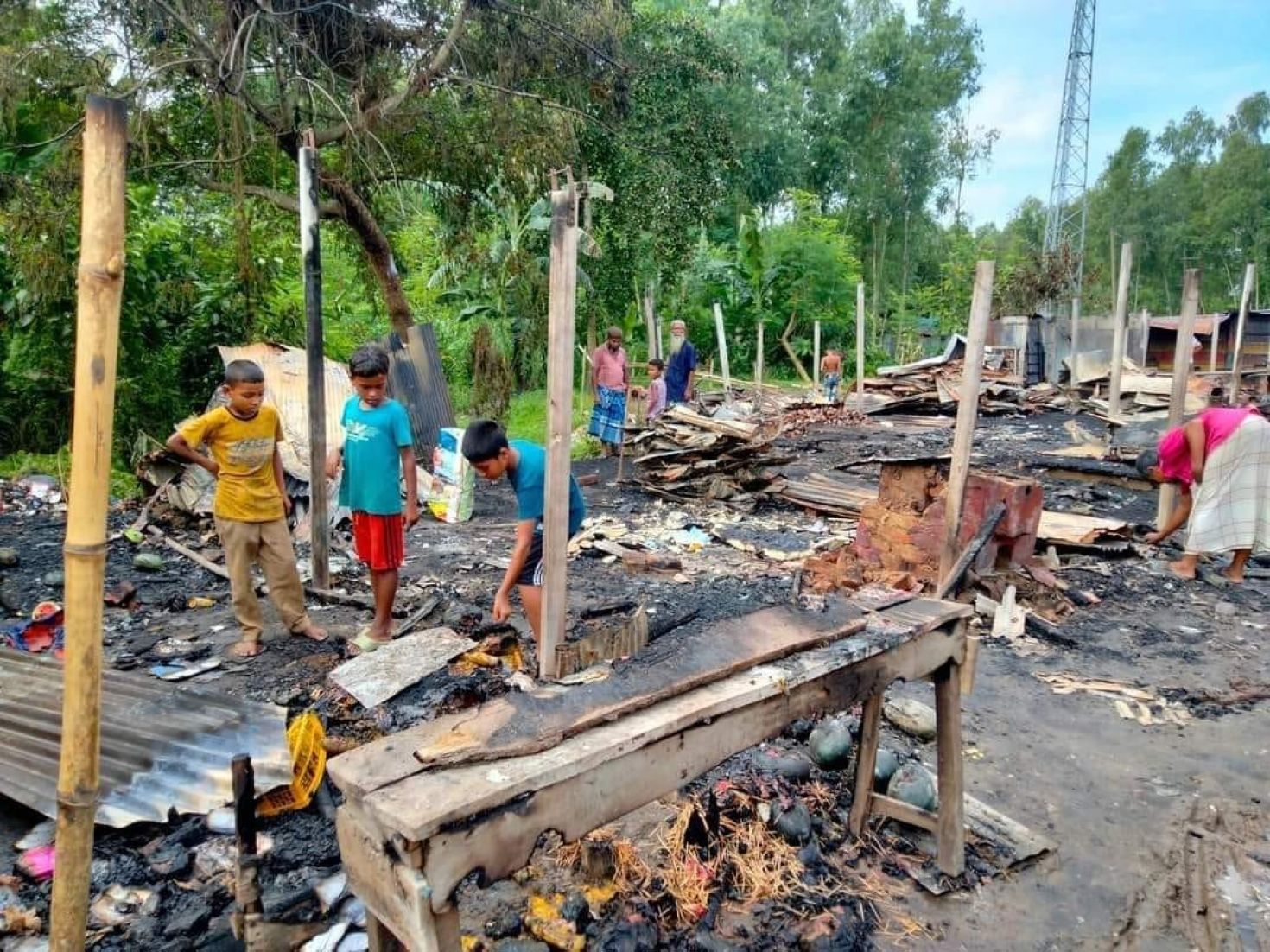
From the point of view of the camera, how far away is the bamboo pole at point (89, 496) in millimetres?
1619

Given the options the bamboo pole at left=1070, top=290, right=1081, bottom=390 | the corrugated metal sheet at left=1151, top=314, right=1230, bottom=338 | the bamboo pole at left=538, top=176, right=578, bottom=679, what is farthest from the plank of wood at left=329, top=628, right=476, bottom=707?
the corrugated metal sheet at left=1151, top=314, right=1230, bottom=338

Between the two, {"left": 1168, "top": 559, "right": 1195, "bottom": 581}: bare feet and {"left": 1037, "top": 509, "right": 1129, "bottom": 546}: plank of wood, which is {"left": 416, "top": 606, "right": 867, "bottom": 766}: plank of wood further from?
{"left": 1168, "top": 559, "right": 1195, "bottom": 581}: bare feet

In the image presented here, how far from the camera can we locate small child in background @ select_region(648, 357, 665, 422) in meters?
11.9

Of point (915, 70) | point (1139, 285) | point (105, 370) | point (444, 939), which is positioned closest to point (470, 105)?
point (105, 370)

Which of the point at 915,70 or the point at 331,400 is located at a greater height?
the point at 915,70

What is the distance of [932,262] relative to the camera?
34.8 m

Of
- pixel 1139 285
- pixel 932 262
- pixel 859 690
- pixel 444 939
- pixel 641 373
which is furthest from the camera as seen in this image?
pixel 1139 285

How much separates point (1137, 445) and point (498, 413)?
9573 millimetres

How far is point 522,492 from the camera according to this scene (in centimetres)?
394

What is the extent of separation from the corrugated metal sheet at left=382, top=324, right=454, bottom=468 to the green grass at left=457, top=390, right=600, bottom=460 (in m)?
1.56

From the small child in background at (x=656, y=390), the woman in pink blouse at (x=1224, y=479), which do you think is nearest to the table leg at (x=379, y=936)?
the woman in pink blouse at (x=1224, y=479)

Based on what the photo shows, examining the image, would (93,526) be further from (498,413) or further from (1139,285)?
(1139,285)

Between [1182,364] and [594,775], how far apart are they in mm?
7699

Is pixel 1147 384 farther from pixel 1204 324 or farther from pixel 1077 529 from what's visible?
pixel 1077 529
